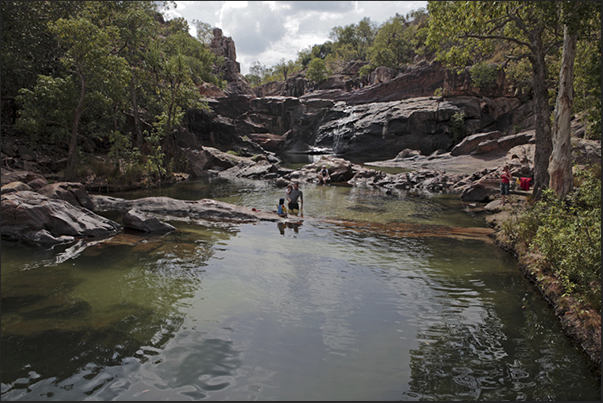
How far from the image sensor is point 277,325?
271 inches

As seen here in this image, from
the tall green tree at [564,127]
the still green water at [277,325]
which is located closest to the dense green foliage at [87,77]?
the still green water at [277,325]

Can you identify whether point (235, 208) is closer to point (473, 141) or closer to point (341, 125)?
point (473, 141)

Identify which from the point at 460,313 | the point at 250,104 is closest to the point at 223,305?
the point at 460,313

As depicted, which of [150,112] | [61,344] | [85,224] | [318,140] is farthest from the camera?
[318,140]

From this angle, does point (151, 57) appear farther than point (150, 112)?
No

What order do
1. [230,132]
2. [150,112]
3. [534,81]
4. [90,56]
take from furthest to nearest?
[230,132] < [150,112] < [90,56] < [534,81]

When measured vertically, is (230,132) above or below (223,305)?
above

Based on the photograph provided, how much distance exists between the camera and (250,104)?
65562mm

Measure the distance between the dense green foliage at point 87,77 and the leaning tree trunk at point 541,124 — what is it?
22519 millimetres

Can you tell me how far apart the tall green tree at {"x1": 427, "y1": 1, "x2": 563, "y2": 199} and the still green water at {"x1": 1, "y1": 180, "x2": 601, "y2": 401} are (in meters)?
6.63

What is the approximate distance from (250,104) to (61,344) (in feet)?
207

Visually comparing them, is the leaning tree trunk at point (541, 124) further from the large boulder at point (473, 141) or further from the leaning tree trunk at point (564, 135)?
the large boulder at point (473, 141)

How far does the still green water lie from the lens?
520 centimetres

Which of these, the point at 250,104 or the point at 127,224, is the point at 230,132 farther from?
the point at 127,224
